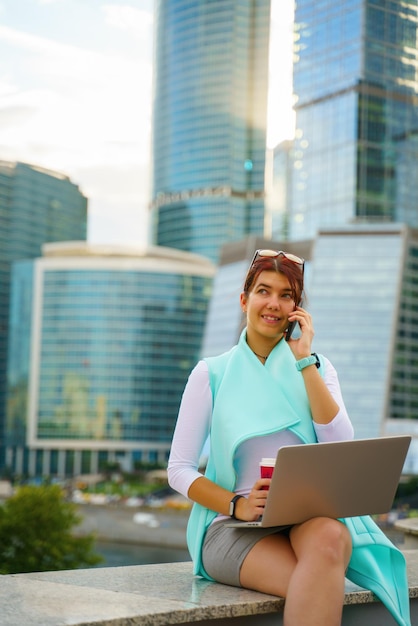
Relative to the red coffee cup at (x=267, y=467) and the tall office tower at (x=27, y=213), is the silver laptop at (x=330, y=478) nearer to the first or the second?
the red coffee cup at (x=267, y=467)

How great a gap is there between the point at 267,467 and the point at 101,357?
377ft

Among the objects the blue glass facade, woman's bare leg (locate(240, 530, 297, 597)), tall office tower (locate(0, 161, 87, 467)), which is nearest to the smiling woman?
woman's bare leg (locate(240, 530, 297, 597))

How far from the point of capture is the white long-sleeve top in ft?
12.4

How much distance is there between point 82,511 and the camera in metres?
68.6

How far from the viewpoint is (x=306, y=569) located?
3271 mm

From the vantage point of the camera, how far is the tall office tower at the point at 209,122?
15000cm

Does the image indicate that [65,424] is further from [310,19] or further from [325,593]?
[325,593]

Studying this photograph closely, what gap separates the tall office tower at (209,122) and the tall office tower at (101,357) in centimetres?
3116

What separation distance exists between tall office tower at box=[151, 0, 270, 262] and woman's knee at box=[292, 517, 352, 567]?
470 ft

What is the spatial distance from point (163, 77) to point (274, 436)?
159 metres

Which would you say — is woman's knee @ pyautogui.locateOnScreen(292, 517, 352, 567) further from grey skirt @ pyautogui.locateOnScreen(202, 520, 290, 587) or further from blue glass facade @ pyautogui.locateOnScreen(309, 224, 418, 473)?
blue glass facade @ pyautogui.locateOnScreen(309, 224, 418, 473)

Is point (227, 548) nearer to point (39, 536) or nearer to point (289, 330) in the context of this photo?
point (289, 330)

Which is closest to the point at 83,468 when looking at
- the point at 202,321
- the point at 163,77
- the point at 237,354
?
the point at 202,321

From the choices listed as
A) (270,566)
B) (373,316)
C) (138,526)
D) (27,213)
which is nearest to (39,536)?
(138,526)
